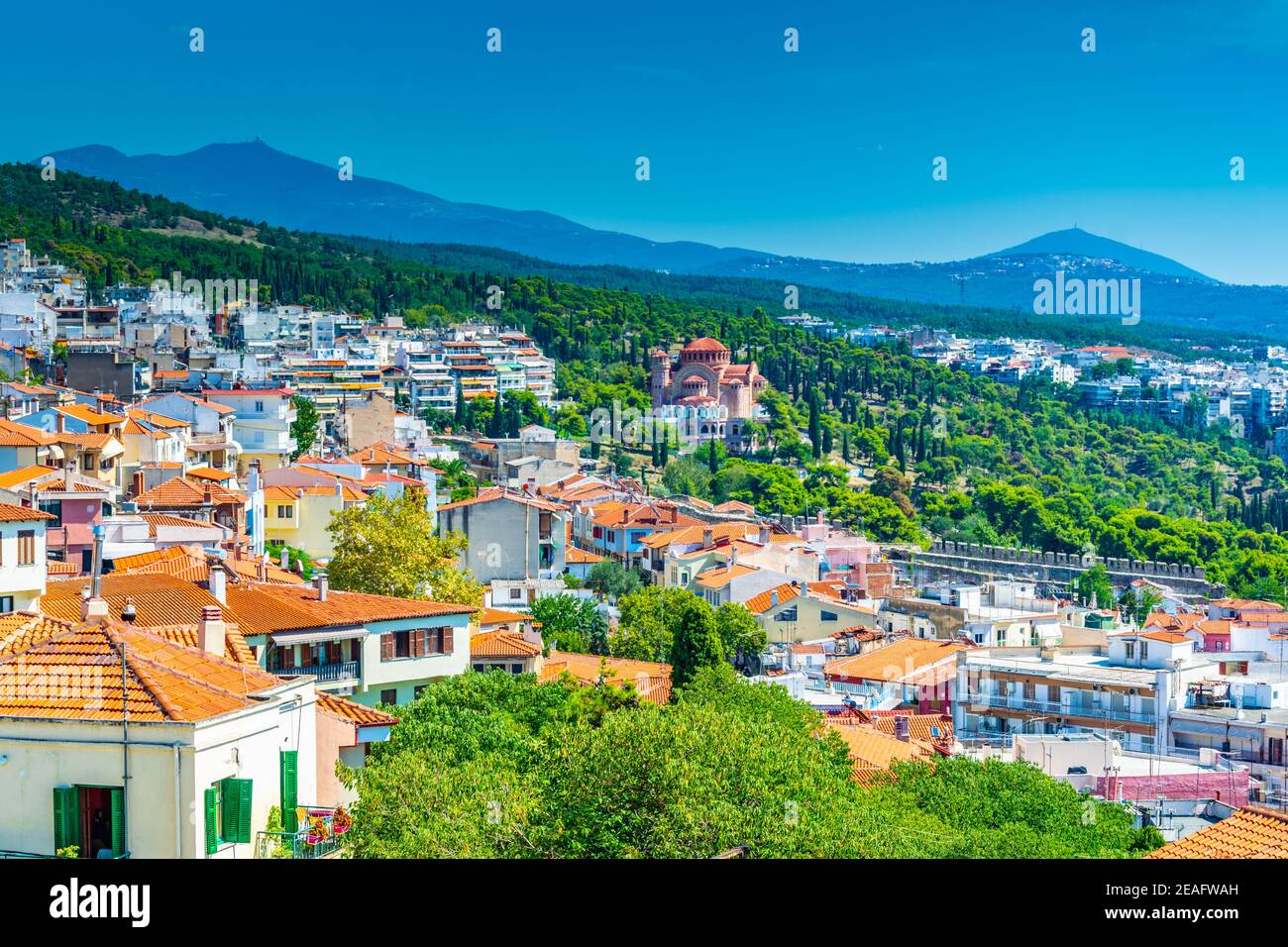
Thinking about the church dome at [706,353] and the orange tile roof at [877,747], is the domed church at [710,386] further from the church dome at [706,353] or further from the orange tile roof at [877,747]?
the orange tile roof at [877,747]

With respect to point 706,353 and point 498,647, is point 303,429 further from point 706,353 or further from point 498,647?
point 706,353

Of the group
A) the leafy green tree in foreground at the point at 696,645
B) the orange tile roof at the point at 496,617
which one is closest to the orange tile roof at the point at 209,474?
the orange tile roof at the point at 496,617

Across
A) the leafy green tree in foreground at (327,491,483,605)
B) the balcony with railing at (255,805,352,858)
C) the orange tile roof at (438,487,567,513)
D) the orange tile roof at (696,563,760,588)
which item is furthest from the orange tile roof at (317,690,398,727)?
the orange tile roof at (438,487,567,513)

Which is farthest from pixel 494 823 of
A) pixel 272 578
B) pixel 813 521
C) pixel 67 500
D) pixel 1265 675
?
pixel 813 521

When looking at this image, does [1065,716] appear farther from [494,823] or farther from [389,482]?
[389,482]

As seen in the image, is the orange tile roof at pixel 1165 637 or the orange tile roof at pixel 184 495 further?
the orange tile roof at pixel 184 495
